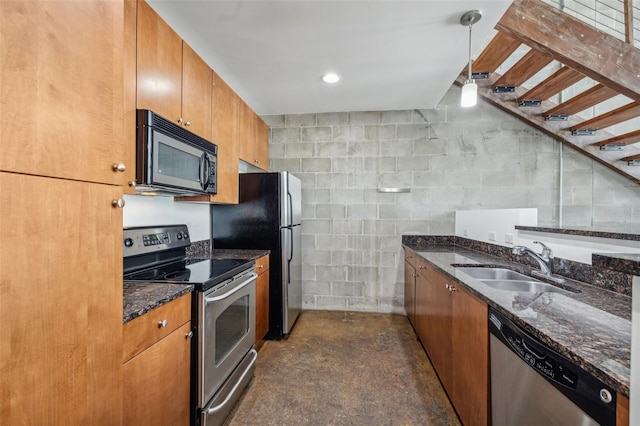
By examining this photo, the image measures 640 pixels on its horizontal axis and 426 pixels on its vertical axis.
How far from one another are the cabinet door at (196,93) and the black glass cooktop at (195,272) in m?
0.93

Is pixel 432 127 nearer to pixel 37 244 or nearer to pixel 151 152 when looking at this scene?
pixel 151 152

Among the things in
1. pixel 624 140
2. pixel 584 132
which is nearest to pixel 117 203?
pixel 584 132

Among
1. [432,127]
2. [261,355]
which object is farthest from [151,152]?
[432,127]

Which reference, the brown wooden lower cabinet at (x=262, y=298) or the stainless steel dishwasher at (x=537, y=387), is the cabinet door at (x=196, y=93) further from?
the stainless steel dishwasher at (x=537, y=387)

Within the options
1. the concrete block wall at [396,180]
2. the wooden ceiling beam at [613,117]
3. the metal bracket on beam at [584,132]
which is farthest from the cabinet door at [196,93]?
the metal bracket on beam at [584,132]

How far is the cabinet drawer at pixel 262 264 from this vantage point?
2.49 m

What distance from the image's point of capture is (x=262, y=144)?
135 inches

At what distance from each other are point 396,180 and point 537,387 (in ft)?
8.85

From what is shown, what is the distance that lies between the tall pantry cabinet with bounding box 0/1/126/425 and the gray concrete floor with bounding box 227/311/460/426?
1.20 meters

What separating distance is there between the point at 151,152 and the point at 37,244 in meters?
0.86

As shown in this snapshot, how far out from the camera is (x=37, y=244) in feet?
2.39

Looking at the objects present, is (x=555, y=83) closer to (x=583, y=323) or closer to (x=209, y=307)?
(x=583, y=323)

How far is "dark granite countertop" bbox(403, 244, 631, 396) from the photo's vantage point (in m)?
0.73

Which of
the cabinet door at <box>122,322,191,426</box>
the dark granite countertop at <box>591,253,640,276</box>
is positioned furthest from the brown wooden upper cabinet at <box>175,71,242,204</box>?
the dark granite countertop at <box>591,253,640,276</box>
